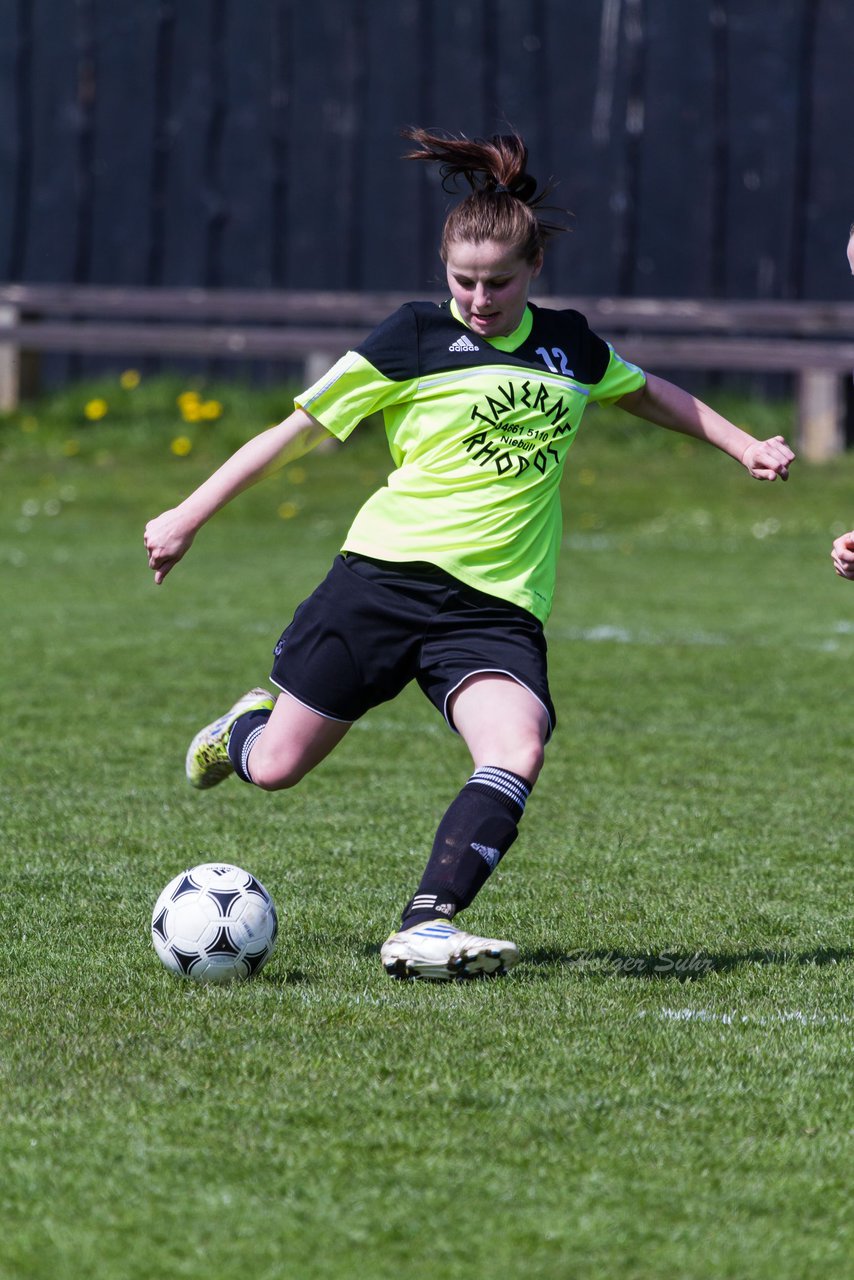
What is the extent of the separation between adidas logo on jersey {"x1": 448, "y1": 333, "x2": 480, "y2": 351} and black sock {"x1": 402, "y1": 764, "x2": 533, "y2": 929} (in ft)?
3.20

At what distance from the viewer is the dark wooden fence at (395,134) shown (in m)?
17.4

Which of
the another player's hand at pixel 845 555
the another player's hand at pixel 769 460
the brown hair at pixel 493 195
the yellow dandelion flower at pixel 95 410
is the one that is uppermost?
the brown hair at pixel 493 195

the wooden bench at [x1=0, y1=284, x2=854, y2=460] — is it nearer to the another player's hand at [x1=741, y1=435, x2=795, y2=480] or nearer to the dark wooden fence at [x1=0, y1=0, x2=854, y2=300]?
the dark wooden fence at [x1=0, y1=0, x2=854, y2=300]

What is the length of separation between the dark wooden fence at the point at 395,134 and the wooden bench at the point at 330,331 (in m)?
0.50

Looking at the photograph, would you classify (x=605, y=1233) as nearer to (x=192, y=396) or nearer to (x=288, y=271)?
(x=192, y=396)

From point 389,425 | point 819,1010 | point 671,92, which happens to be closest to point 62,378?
point 671,92

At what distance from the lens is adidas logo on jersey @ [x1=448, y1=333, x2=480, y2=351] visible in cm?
431

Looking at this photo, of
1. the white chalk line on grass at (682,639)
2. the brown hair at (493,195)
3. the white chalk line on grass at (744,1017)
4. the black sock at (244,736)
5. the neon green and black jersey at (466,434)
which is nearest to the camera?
the white chalk line on grass at (744,1017)

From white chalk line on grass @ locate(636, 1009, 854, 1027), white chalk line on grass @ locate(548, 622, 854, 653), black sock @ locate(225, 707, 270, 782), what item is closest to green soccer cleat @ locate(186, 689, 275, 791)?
black sock @ locate(225, 707, 270, 782)

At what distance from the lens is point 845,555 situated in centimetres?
439

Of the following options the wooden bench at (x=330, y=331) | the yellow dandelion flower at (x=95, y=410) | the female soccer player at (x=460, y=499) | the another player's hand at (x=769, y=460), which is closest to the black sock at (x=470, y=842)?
the female soccer player at (x=460, y=499)

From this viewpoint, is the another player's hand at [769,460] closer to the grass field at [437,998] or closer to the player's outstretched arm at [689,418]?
the player's outstretched arm at [689,418]

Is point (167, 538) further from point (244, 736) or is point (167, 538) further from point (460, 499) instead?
point (244, 736)

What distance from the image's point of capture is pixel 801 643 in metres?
9.63
